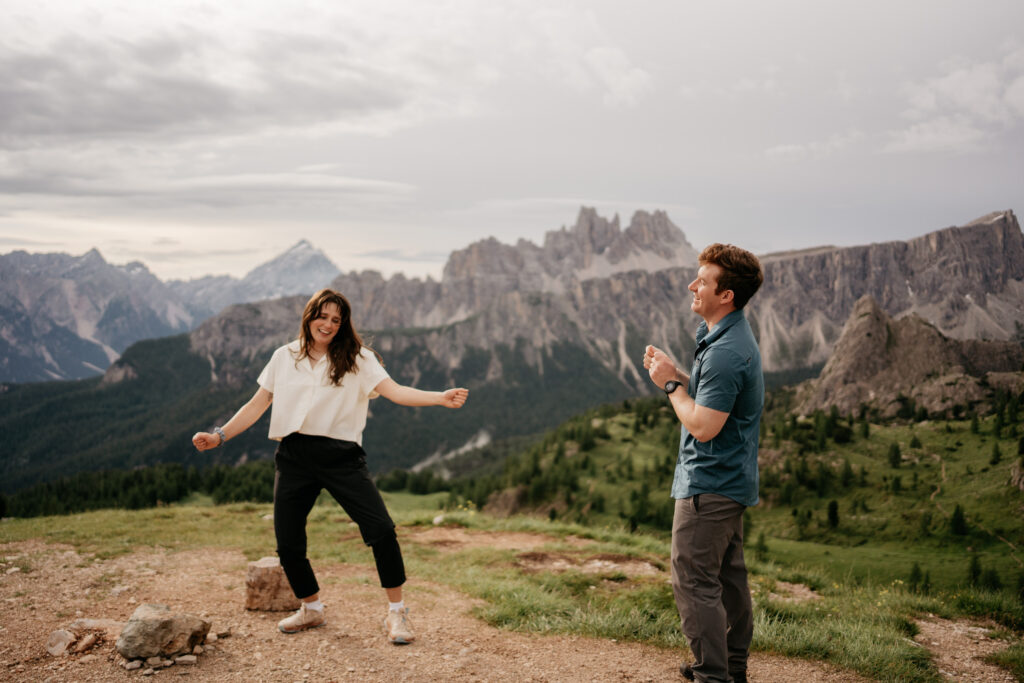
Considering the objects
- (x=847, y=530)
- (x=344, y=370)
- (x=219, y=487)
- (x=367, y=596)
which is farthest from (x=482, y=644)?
(x=219, y=487)

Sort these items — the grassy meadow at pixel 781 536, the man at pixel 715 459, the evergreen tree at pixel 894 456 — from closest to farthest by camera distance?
the man at pixel 715 459
the grassy meadow at pixel 781 536
the evergreen tree at pixel 894 456

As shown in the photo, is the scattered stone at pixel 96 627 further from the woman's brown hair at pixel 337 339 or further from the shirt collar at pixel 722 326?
the shirt collar at pixel 722 326

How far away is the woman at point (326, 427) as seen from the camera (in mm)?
7172

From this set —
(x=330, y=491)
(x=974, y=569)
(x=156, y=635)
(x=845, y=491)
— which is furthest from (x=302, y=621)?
(x=845, y=491)

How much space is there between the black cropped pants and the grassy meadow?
7.48 feet

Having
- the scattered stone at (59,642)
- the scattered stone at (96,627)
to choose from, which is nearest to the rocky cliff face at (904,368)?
the scattered stone at (96,627)

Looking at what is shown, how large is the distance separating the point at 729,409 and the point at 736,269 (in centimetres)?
138

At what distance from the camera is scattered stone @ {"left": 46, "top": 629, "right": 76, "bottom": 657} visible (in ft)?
22.3

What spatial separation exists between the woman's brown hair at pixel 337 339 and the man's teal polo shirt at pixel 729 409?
428 centimetres

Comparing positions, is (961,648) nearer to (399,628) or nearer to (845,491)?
(399,628)

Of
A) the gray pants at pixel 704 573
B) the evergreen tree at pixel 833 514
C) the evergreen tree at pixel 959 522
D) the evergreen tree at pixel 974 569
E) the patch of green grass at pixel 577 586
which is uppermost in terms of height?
the gray pants at pixel 704 573

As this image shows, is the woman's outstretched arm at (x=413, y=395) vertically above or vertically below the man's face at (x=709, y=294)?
below

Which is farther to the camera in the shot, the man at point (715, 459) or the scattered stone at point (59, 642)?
the scattered stone at point (59, 642)

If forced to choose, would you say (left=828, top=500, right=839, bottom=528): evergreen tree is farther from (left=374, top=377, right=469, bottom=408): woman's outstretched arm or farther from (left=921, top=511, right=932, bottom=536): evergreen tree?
(left=374, top=377, right=469, bottom=408): woman's outstretched arm
